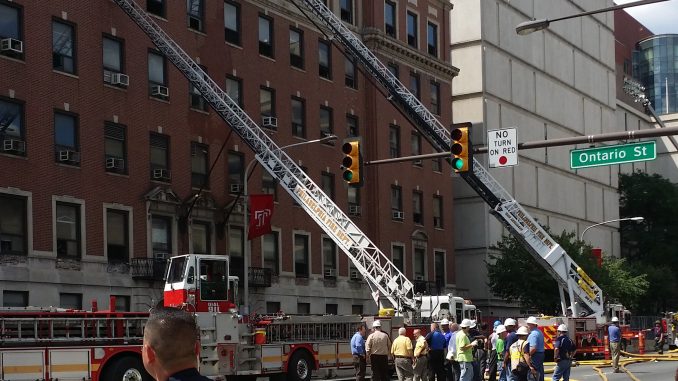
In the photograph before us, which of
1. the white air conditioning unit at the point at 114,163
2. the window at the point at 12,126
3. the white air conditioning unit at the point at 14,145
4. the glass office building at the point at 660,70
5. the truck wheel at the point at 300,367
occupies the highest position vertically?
the glass office building at the point at 660,70

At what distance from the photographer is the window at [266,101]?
4697 cm

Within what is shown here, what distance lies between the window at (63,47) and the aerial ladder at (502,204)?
41.0ft

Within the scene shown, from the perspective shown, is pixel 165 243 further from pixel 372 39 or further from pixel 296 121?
pixel 372 39

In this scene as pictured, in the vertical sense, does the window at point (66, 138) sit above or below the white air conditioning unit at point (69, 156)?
above

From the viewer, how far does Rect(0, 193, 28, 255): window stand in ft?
114

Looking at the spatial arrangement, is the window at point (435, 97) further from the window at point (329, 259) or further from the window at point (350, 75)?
the window at point (329, 259)

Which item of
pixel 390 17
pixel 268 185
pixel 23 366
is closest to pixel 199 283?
pixel 23 366

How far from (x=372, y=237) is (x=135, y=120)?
17213mm

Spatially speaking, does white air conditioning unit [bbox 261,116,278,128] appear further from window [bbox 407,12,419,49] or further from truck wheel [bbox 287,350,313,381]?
truck wheel [bbox 287,350,313,381]

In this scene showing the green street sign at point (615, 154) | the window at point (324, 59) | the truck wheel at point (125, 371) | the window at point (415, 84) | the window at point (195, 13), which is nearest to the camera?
the green street sign at point (615, 154)

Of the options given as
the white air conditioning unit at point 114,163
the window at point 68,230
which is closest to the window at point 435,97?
the white air conditioning unit at point 114,163

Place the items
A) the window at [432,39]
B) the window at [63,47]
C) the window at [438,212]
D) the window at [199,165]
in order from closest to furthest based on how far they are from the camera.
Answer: the window at [63,47], the window at [199,165], the window at [438,212], the window at [432,39]

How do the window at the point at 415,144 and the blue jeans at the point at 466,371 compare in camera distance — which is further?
the window at the point at 415,144

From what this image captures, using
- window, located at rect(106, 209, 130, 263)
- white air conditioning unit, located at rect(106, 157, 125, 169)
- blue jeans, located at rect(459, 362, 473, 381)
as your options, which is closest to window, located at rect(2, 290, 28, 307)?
window, located at rect(106, 209, 130, 263)
